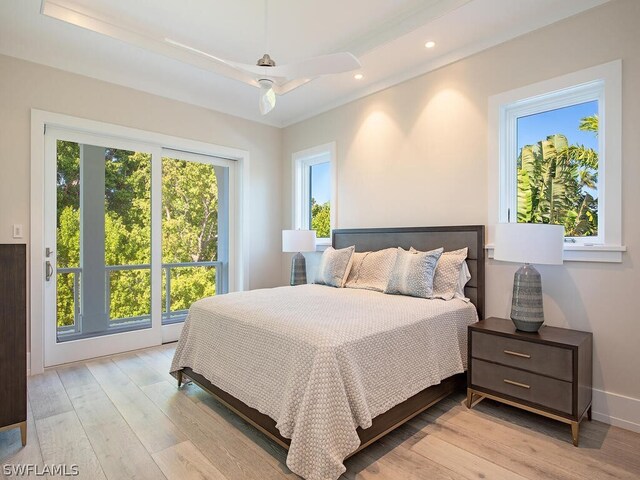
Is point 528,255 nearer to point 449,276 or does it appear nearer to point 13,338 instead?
point 449,276

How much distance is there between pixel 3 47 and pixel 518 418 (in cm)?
485

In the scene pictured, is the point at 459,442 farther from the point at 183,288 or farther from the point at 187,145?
the point at 187,145

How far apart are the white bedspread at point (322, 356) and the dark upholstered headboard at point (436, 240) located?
231mm

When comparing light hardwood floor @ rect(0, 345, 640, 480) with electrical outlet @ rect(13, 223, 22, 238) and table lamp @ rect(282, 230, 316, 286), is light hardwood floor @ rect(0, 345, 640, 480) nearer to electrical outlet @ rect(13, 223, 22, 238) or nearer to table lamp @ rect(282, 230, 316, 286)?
electrical outlet @ rect(13, 223, 22, 238)

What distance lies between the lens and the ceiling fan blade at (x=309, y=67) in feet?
6.82

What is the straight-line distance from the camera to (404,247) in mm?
3344

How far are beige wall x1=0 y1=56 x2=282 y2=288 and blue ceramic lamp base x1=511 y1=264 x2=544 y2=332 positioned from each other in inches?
125

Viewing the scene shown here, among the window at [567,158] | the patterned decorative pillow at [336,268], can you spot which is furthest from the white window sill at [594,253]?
the patterned decorative pillow at [336,268]

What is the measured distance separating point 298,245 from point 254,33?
83.1 inches

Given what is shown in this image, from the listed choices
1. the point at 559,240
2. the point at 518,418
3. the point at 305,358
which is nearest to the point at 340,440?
the point at 305,358

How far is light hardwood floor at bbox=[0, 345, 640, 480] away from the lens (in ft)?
5.79

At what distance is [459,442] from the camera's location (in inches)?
79.5

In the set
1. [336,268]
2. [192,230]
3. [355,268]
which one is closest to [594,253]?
[355,268]

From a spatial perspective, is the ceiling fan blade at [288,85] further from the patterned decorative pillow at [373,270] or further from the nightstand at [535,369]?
the nightstand at [535,369]
